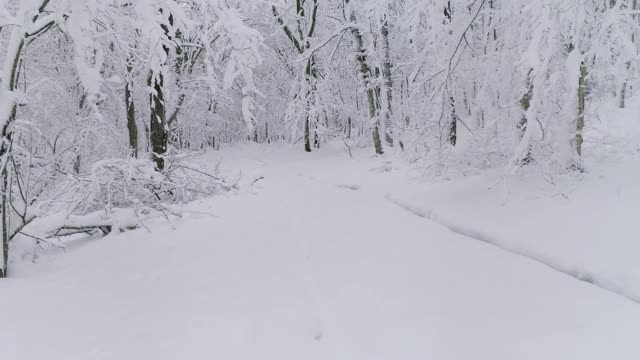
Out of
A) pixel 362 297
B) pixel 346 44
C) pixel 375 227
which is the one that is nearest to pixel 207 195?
pixel 375 227

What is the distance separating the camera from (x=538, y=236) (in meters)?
6.08

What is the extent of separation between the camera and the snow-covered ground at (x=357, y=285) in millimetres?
3406

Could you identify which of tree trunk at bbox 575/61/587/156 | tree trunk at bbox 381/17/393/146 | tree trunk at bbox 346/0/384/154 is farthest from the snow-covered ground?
tree trunk at bbox 381/17/393/146

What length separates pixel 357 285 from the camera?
461 cm

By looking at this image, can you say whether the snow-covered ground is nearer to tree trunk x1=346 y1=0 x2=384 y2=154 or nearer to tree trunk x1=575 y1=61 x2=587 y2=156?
tree trunk x1=575 y1=61 x2=587 y2=156

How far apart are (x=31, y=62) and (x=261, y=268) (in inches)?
330

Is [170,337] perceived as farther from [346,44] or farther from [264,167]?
[346,44]

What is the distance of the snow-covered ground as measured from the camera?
3.41m

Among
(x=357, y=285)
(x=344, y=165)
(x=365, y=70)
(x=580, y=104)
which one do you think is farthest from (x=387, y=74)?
(x=357, y=285)

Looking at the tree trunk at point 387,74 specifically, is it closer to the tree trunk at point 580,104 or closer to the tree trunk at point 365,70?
the tree trunk at point 365,70

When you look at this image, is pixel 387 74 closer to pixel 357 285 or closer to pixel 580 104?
pixel 580 104

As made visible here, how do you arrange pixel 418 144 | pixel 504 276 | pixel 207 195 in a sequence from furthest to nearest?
pixel 418 144 → pixel 207 195 → pixel 504 276

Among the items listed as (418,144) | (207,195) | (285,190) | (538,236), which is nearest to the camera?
(538,236)

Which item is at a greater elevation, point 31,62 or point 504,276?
point 31,62
